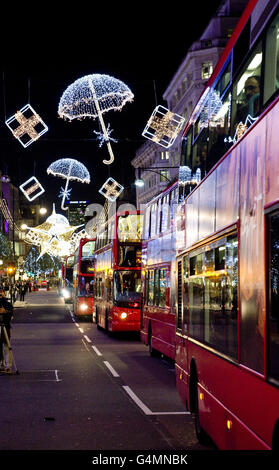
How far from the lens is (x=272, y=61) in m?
5.38

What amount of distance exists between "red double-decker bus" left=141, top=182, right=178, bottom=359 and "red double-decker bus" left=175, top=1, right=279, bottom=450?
22.4 ft

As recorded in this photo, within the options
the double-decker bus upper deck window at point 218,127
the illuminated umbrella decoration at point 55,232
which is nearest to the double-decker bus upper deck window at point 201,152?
the double-decker bus upper deck window at point 218,127

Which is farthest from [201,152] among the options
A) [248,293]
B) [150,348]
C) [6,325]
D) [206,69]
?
[206,69]

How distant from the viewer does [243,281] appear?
5.71m

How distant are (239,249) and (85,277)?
34397 mm

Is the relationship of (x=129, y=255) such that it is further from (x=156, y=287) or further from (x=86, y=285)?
(x=86, y=285)

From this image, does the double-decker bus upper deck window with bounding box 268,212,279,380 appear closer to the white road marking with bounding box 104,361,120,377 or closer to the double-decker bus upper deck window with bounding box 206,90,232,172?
the double-decker bus upper deck window with bounding box 206,90,232,172

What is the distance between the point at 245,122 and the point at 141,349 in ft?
55.3

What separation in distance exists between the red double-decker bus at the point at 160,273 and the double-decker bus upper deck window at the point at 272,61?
962 cm

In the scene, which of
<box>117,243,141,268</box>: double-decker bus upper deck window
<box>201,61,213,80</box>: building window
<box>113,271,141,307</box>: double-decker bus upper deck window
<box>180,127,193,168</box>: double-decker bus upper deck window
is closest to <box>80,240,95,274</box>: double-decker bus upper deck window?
<box>113,271,141,307</box>: double-decker bus upper deck window

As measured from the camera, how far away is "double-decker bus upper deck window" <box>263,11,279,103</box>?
5224 mm
